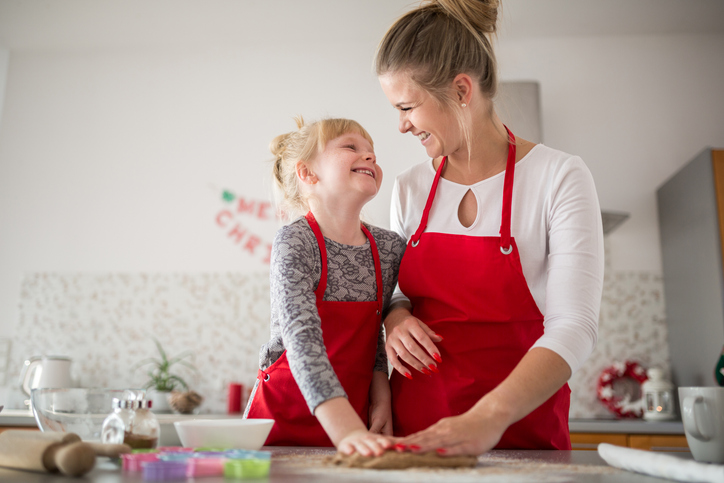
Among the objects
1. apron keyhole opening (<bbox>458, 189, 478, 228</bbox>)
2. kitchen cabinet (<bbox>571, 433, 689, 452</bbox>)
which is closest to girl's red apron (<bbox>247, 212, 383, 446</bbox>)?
apron keyhole opening (<bbox>458, 189, 478, 228</bbox>)

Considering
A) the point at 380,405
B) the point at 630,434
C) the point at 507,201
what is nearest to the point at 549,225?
the point at 507,201

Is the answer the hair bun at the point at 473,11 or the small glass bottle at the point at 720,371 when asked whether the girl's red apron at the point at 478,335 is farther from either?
the small glass bottle at the point at 720,371

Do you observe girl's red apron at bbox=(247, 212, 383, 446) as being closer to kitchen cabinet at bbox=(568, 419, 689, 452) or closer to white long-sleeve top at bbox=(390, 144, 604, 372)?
white long-sleeve top at bbox=(390, 144, 604, 372)

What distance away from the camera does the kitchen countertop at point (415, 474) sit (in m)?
0.56

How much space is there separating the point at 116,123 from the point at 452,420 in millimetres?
3352

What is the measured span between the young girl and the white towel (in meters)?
0.32

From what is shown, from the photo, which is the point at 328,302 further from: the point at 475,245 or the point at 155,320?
the point at 155,320

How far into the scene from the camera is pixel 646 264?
306cm

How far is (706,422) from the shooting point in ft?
2.41

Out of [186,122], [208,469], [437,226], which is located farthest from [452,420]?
[186,122]

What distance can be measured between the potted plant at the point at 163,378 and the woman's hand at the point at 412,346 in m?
2.05

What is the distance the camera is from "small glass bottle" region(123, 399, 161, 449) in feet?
2.39

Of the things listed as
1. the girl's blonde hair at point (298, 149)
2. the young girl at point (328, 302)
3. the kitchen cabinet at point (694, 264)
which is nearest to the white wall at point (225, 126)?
the kitchen cabinet at point (694, 264)

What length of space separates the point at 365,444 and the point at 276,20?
305 cm
